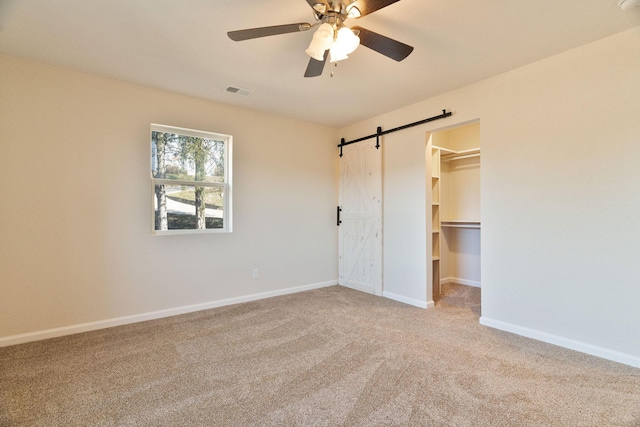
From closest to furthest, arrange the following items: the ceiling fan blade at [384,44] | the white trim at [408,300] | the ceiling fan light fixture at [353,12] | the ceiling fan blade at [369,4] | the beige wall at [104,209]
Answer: the ceiling fan blade at [369,4] < the ceiling fan light fixture at [353,12] < the ceiling fan blade at [384,44] < the beige wall at [104,209] < the white trim at [408,300]

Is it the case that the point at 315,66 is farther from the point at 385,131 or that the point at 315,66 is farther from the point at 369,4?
the point at 385,131

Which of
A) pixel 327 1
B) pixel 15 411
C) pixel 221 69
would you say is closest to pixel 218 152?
pixel 221 69

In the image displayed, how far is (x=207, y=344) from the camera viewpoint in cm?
278

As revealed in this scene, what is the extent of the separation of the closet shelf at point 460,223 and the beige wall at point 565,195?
1.64 metres

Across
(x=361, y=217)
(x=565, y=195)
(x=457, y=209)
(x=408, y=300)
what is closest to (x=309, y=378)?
(x=408, y=300)

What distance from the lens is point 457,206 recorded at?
5211mm

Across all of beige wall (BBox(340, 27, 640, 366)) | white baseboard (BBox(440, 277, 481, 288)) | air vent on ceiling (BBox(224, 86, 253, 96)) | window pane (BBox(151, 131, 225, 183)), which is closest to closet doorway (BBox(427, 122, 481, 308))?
white baseboard (BBox(440, 277, 481, 288))

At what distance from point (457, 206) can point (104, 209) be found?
5131 mm

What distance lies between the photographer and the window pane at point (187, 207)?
3.62 meters

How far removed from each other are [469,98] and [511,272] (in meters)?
1.96

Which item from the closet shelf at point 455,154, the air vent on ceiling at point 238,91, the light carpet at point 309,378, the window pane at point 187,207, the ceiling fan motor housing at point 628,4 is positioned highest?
the air vent on ceiling at point 238,91

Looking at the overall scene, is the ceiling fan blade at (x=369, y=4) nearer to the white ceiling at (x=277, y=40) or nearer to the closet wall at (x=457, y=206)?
the white ceiling at (x=277, y=40)

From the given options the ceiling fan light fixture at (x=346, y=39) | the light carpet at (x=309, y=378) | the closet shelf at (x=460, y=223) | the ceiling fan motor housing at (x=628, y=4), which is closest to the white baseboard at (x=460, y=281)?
the closet shelf at (x=460, y=223)

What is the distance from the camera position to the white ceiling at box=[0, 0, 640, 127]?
2131 millimetres
